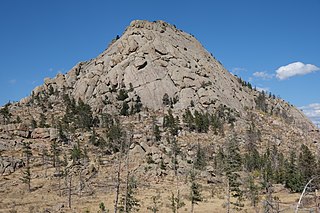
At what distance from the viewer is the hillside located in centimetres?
5978

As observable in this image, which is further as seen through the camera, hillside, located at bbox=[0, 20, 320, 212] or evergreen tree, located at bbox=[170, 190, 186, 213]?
hillside, located at bbox=[0, 20, 320, 212]

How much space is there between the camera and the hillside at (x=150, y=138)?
59.8 meters

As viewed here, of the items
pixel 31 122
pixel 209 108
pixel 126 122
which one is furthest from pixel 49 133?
pixel 209 108

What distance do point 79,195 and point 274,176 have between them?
4481 cm

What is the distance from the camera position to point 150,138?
10419 cm

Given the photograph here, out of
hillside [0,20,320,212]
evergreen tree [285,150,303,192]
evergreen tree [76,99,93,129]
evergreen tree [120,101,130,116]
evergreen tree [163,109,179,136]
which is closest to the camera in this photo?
hillside [0,20,320,212]

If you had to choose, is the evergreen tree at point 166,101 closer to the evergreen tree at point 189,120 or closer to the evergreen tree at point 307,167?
the evergreen tree at point 189,120

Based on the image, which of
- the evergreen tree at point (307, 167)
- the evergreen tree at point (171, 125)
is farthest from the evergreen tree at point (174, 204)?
the evergreen tree at point (171, 125)

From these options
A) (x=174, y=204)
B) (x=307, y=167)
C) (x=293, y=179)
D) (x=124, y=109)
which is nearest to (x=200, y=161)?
(x=293, y=179)

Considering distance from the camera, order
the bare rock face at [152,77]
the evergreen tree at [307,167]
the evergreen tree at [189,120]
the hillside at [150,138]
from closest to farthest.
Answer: the hillside at [150,138] < the evergreen tree at [307,167] < the evergreen tree at [189,120] < the bare rock face at [152,77]

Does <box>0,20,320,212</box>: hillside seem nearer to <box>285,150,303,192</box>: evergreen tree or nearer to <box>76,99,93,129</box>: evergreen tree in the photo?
<box>285,150,303,192</box>: evergreen tree

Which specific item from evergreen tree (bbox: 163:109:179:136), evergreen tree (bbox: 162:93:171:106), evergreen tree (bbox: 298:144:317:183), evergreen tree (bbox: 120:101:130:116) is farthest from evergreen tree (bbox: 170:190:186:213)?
evergreen tree (bbox: 162:93:171:106)

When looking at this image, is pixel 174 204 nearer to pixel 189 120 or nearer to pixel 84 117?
pixel 189 120

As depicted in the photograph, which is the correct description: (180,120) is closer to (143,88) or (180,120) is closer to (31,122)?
(143,88)
